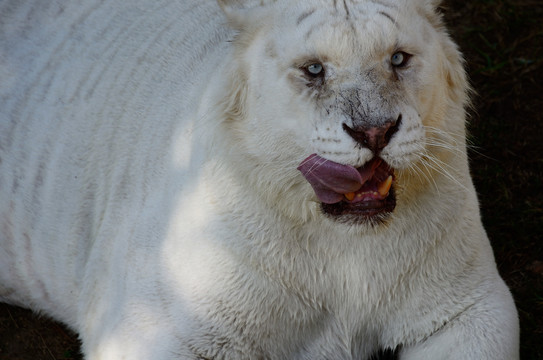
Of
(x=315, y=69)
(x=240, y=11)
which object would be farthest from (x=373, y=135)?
(x=240, y=11)

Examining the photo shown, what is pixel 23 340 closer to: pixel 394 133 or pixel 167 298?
pixel 167 298

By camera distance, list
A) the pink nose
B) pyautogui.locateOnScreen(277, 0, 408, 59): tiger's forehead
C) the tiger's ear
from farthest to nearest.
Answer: the tiger's ear < pyautogui.locateOnScreen(277, 0, 408, 59): tiger's forehead < the pink nose

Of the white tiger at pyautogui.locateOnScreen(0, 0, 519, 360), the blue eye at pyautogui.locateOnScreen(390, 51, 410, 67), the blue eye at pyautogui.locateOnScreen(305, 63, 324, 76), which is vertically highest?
the blue eye at pyautogui.locateOnScreen(305, 63, 324, 76)

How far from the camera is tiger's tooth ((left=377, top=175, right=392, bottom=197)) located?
8.63ft

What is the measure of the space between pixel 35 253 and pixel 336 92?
1.75 meters

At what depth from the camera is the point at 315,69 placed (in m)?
2.63

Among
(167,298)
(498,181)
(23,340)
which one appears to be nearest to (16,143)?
(23,340)

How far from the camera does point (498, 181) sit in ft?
14.2

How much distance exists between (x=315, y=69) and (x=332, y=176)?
34 cm

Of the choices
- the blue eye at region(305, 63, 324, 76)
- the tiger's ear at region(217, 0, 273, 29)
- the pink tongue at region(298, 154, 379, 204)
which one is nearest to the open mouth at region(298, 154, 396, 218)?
the pink tongue at region(298, 154, 379, 204)

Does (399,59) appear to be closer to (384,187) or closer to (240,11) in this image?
(384,187)

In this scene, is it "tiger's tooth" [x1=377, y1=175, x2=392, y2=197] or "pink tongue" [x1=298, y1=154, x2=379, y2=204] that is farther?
"tiger's tooth" [x1=377, y1=175, x2=392, y2=197]

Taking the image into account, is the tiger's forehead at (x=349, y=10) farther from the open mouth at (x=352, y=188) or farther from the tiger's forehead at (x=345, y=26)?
the open mouth at (x=352, y=188)

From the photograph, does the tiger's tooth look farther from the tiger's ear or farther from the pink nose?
the tiger's ear
